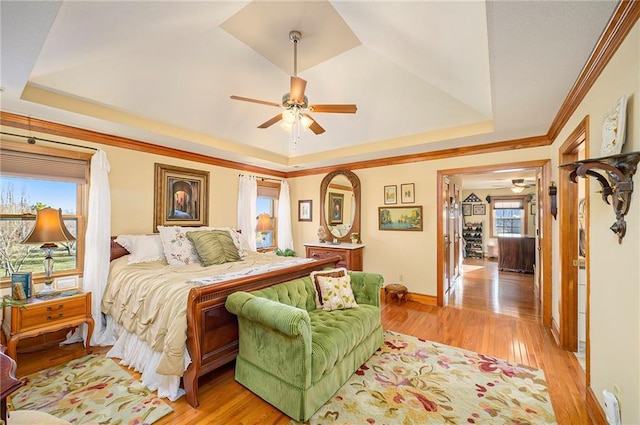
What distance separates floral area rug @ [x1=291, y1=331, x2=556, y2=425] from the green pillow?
206 centimetres

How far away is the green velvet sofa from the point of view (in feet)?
6.02

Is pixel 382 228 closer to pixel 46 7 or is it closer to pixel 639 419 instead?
pixel 639 419

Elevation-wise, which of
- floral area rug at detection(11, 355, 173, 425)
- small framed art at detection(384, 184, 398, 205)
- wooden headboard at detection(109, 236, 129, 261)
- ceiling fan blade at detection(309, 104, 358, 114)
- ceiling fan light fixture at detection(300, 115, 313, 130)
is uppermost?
ceiling fan blade at detection(309, 104, 358, 114)

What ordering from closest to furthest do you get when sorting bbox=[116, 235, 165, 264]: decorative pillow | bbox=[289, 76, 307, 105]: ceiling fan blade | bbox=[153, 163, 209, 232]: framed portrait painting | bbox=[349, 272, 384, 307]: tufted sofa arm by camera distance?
bbox=[289, 76, 307, 105]: ceiling fan blade
bbox=[349, 272, 384, 307]: tufted sofa arm
bbox=[116, 235, 165, 264]: decorative pillow
bbox=[153, 163, 209, 232]: framed portrait painting

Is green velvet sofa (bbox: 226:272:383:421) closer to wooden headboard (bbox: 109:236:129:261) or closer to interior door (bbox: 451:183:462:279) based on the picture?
wooden headboard (bbox: 109:236:129:261)

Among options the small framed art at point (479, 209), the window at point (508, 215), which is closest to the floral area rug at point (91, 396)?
the window at point (508, 215)

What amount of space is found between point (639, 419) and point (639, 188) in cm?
116

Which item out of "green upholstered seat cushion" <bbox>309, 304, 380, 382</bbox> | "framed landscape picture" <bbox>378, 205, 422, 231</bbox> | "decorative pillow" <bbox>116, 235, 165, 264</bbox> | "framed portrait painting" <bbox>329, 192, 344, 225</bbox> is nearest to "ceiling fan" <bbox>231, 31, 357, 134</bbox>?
"green upholstered seat cushion" <bbox>309, 304, 380, 382</bbox>

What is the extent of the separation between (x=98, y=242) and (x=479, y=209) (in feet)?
35.4

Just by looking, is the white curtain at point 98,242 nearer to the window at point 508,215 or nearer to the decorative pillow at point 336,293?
the decorative pillow at point 336,293

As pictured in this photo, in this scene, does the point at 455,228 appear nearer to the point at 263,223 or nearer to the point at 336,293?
the point at 263,223

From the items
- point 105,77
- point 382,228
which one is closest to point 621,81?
point 382,228

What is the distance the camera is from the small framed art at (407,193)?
4.59 meters

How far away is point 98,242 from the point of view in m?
3.11
